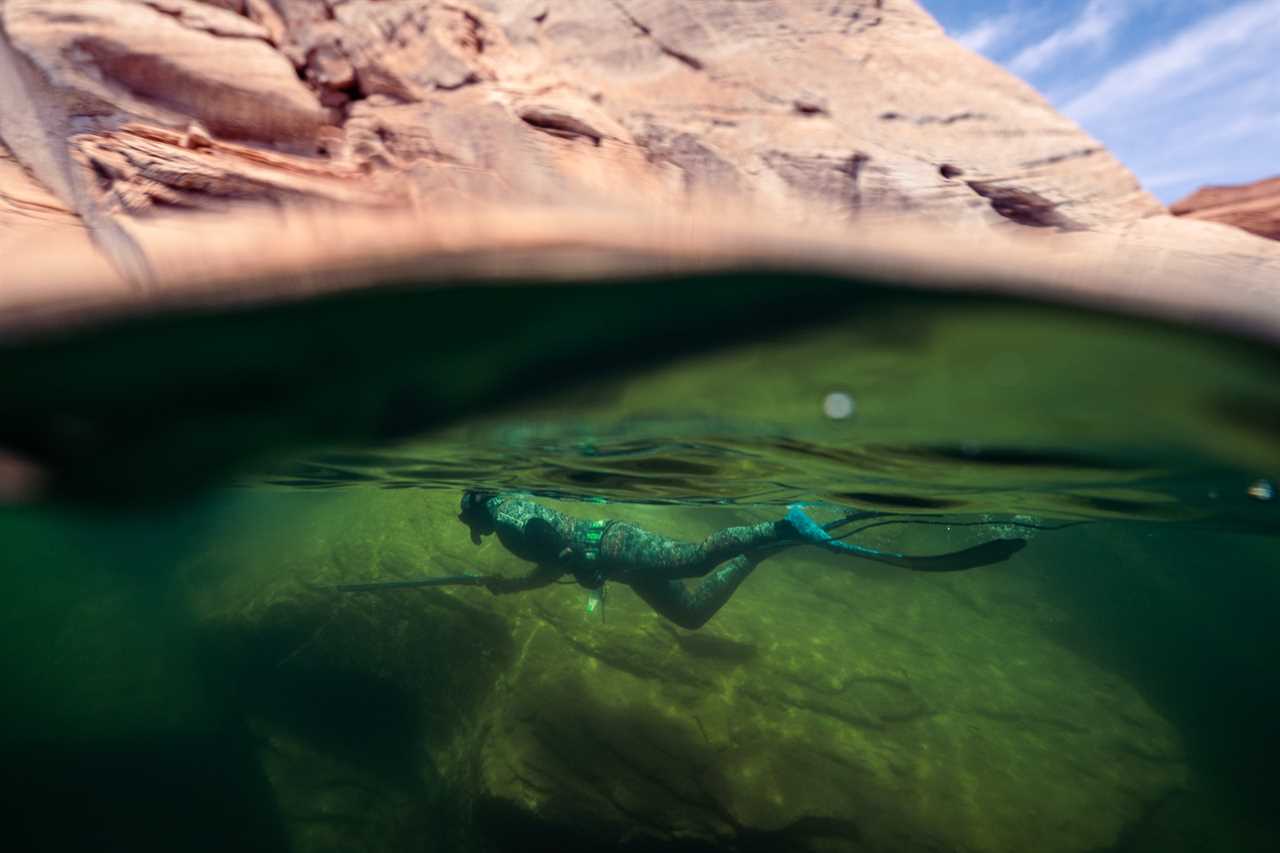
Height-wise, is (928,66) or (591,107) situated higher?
(928,66)

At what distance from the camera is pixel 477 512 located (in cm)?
1060

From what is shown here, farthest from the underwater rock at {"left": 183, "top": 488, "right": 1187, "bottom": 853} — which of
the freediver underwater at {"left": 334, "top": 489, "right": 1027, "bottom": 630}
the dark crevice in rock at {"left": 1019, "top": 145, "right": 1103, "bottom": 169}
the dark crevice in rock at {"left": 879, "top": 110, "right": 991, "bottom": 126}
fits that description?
the dark crevice in rock at {"left": 879, "top": 110, "right": 991, "bottom": 126}

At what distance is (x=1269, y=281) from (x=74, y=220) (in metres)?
6.61

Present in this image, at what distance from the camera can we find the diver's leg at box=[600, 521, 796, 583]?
33.9 ft

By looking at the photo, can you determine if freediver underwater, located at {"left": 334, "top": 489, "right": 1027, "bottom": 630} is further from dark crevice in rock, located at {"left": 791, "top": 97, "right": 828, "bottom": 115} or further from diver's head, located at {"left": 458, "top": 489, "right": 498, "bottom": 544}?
dark crevice in rock, located at {"left": 791, "top": 97, "right": 828, "bottom": 115}

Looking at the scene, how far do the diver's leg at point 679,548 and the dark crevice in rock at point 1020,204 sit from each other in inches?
301

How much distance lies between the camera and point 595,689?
35.8 feet

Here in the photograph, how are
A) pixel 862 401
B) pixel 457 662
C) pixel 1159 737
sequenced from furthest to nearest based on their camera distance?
pixel 1159 737 < pixel 457 662 < pixel 862 401

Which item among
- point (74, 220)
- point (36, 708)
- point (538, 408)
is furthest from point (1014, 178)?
point (36, 708)

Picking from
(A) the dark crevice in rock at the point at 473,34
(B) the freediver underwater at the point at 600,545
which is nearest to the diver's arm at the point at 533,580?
(B) the freediver underwater at the point at 600,545

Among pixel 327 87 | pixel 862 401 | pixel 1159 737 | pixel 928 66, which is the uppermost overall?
pixel 928 66

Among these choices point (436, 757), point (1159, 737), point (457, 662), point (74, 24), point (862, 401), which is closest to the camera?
point (74, 24)

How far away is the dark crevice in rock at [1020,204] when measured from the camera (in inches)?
119

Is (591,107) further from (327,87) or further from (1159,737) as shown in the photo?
(1159,737)
